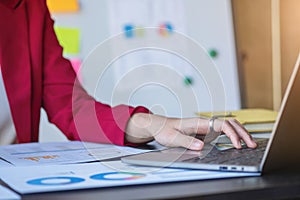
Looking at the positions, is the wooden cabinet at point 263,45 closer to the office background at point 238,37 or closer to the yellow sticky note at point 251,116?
the office background at point 238,37

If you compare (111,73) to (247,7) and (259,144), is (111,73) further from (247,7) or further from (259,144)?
(259,144)

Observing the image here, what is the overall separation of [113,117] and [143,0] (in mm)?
1726

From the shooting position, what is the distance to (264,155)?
0.77 metres

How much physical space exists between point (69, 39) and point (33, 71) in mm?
1296

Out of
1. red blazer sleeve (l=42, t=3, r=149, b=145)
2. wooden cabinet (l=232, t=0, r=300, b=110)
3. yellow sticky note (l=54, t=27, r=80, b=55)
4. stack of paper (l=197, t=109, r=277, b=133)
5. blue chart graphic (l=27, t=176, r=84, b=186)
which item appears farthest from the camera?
yellow sticky note (l=54, t=27, r=80, b=55)

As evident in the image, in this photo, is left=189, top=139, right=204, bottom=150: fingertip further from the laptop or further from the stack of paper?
the stack of paper

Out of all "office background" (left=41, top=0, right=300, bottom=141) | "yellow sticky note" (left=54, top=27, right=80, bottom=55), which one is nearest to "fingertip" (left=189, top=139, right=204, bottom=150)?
"office background" (left=41, top=0, right=300, bottom=141)

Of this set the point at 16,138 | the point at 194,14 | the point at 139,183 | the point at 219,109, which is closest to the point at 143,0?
the point at 194,14

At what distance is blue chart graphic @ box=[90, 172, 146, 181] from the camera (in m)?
0.75

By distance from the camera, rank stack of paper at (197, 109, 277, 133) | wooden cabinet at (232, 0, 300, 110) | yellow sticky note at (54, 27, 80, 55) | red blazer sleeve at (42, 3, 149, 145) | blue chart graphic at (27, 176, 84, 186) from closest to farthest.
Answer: blue chart graphic at (27, 176, 84, 186), red blazer sleeve at (42, 3, 149, 145), stack of paper at (197, 109, 277, 133), wooden cabinet at (232, 0, 300, 110), yellow sticky note at (54, 27, 80, 55)

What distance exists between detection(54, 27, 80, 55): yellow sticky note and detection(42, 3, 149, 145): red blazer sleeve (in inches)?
48.3

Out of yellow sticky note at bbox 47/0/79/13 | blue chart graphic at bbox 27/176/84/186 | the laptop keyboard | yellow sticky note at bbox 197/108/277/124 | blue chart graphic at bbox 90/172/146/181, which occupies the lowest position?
yellow sticky note at bbox 197/108/277/124

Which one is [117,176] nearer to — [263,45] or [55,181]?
[55,181]

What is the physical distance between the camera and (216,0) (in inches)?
114
